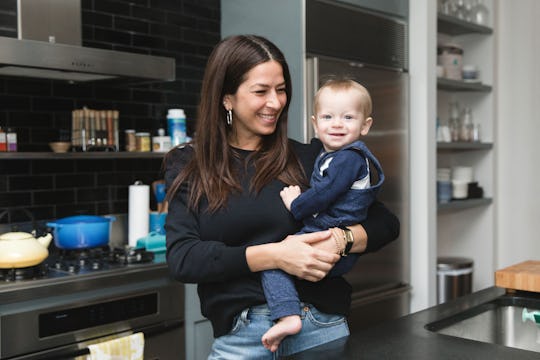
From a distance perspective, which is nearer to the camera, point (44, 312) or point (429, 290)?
point (44, 312)

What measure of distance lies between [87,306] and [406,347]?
1581mm

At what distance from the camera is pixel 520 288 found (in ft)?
6.19

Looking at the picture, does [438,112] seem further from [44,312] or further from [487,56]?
[44,312]

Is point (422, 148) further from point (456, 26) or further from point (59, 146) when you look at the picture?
point (59, 146)

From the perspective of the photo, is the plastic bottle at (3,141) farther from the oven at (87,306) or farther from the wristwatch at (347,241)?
the wristwatch at (347,241)

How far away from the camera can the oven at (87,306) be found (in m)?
2.43

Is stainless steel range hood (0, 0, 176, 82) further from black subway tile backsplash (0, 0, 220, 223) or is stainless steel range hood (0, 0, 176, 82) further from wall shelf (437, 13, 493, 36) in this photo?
wall shelf (437, 13, 493, 36)

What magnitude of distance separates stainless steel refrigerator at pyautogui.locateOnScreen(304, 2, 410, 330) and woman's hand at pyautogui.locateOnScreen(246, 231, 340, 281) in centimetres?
157

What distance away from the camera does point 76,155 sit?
293 cm

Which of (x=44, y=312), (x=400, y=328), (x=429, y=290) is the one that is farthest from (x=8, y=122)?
(x=429, y=290)

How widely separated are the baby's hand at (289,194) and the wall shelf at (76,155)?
A: 151 cm

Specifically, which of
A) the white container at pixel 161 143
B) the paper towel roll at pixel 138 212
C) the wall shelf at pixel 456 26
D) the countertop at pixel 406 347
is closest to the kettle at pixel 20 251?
the paper towel roll at pixel 138 212

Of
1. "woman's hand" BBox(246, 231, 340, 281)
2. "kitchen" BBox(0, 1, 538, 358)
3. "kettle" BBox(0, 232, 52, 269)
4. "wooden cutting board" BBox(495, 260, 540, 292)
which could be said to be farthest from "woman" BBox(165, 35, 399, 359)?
"kitchen" BBox(0, 1, 538, 358)

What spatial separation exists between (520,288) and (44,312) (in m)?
1.67
